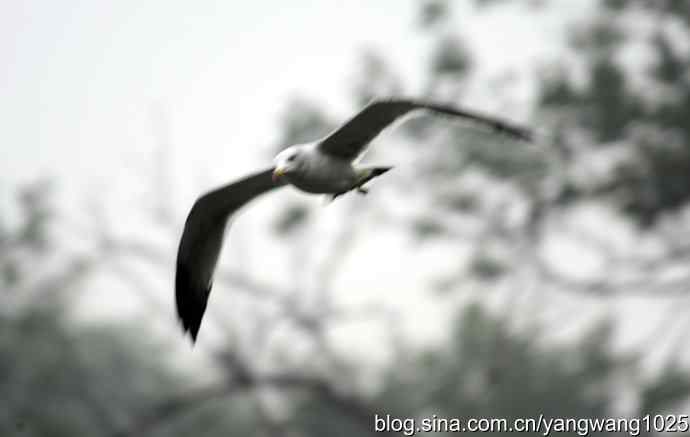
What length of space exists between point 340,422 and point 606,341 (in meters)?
3.20

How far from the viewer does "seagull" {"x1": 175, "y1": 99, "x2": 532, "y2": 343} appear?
3.10 m

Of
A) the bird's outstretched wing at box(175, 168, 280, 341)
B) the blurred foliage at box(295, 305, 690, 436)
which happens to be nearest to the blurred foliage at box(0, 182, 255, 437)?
the blurred foliage at box(295, 305, 690, 436)

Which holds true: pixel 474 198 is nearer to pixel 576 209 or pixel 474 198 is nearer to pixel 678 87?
pixel 576 209

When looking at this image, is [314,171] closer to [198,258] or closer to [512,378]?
[198,258]

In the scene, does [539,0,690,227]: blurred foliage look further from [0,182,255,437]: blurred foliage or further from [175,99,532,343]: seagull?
[175,99,532,343]: seagull

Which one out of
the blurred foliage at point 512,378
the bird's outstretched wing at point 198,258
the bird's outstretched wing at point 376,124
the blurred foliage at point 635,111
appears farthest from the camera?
the blurred foliage at point 635,111

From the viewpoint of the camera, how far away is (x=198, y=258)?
3.67 m

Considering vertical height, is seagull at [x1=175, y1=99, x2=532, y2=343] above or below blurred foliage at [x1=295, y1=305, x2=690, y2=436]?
above

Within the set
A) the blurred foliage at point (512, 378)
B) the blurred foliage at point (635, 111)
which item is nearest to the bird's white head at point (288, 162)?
the blurred foliage at point (512, 378)

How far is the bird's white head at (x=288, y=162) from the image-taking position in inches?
122

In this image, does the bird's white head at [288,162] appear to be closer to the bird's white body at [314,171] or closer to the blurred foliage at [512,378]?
the bird's white body at [314,171]

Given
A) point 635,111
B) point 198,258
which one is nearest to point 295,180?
point 198,258

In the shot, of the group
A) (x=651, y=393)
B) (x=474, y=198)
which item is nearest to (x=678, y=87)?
(x=474, y=198)

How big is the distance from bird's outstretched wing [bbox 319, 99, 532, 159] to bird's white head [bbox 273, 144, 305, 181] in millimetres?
81
